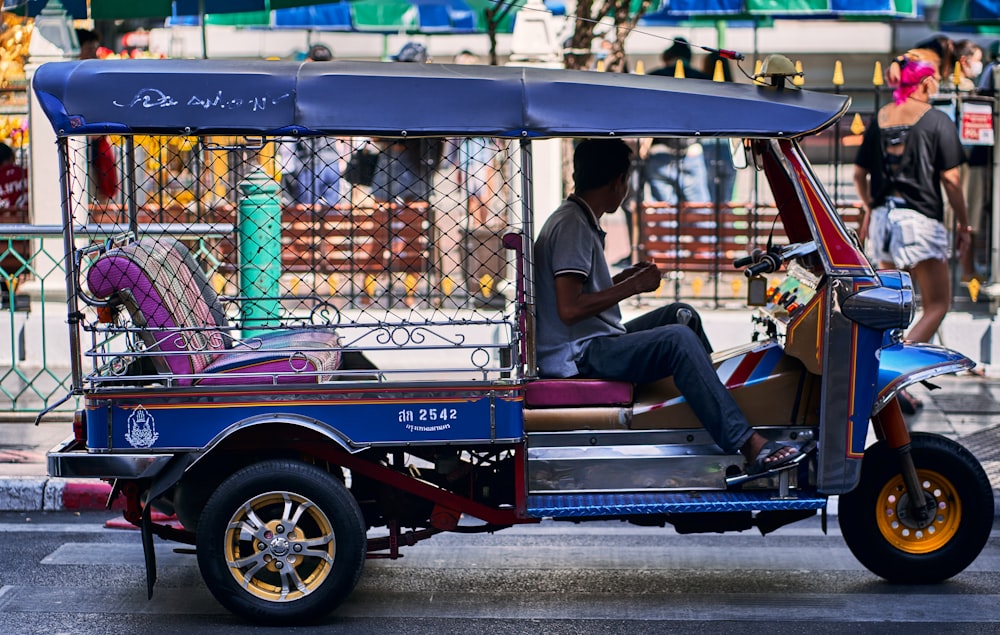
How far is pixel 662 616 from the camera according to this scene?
17.2 ft

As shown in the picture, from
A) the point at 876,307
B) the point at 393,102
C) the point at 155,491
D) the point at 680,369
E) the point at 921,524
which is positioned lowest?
the point at 921,524

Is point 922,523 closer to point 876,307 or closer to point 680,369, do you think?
point 876,307

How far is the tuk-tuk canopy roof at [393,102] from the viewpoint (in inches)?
189

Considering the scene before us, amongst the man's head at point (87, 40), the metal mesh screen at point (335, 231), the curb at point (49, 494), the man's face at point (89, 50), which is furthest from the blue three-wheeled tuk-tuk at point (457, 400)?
the man's head at point (87, 40)

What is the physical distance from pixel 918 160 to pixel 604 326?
4104 mm

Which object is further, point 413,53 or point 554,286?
point 413,53

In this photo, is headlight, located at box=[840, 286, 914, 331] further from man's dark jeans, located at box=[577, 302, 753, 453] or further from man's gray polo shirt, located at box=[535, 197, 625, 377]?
man's gray polo shirt, located at box=[535, 197, 625, 377]

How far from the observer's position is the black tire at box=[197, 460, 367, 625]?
16.4 ft

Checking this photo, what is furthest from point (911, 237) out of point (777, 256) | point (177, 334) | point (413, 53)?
point (177, 334)

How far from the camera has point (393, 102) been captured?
4.84 metres

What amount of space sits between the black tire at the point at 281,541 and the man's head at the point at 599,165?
157cm

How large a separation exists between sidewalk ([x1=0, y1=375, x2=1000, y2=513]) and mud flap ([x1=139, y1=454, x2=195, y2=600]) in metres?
2.07

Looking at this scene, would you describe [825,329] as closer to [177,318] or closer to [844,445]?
[844,445]

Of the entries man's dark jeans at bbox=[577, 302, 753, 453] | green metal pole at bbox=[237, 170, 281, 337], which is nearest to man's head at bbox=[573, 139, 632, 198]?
man's dark jeans at bbox=[577, 302, 753, 453]
